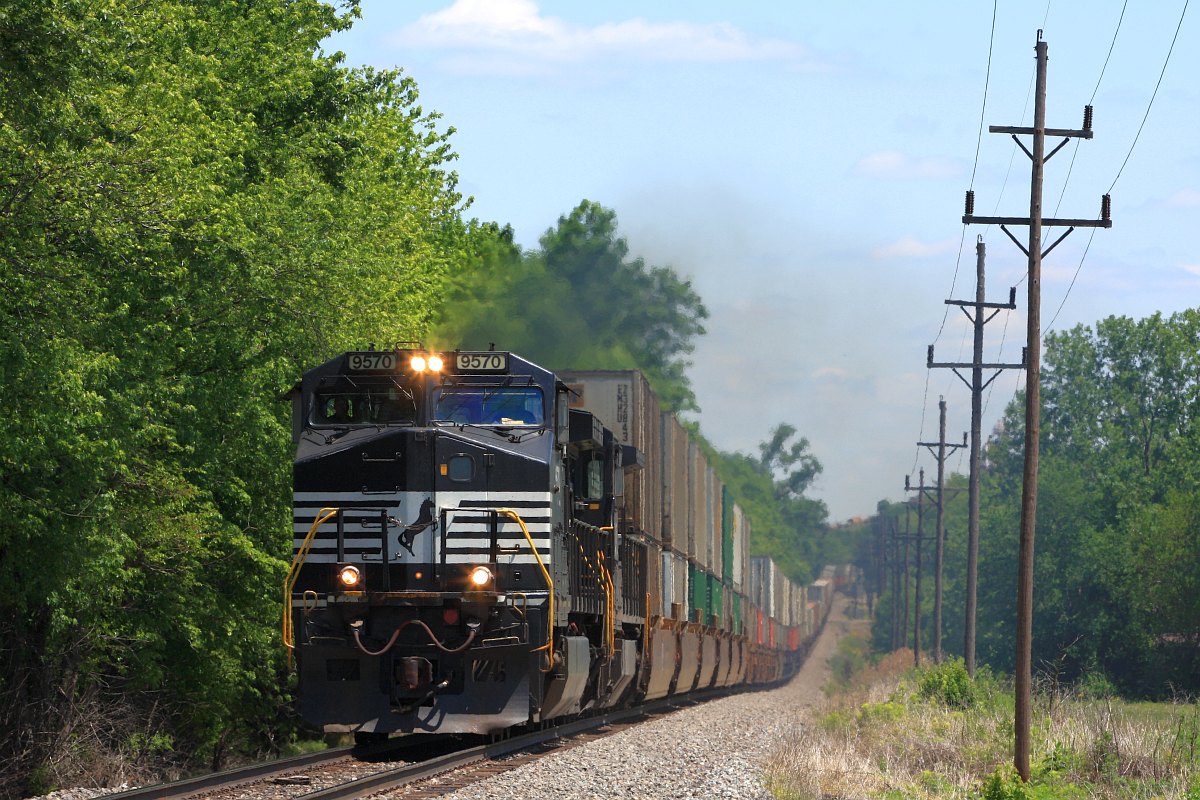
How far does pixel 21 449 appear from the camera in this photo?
17219 mm

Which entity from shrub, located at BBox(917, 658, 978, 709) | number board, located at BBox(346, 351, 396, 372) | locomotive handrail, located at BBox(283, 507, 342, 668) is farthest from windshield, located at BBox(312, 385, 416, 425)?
shrub, located at BBox(917, 658, 978, 709)

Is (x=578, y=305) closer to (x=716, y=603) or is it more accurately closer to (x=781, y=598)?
(x=781, y=598)

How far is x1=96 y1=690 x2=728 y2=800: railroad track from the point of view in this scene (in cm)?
1355

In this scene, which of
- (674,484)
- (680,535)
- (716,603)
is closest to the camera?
(674,484)

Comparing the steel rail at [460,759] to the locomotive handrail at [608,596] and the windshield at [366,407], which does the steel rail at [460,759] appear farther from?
the windshield at [366,407]

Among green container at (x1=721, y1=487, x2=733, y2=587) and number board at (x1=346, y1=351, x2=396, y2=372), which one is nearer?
number board at (x1=346, y1=351, x2=396, y2=372)

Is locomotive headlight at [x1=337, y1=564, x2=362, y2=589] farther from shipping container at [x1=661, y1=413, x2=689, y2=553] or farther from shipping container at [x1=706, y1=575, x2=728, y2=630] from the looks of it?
shipping container at [x1=706, y1=575, x2=728, y2=630]

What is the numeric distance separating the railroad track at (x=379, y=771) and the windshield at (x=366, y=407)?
12.4 ft

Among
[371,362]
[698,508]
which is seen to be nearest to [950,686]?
[698,508]

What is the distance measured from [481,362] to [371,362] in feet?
4.08

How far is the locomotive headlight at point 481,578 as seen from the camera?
16.1m

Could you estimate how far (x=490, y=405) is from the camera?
55.3 ft

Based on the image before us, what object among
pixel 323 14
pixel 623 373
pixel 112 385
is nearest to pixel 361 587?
pixel 112 385

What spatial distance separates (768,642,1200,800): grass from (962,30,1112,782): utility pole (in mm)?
735
